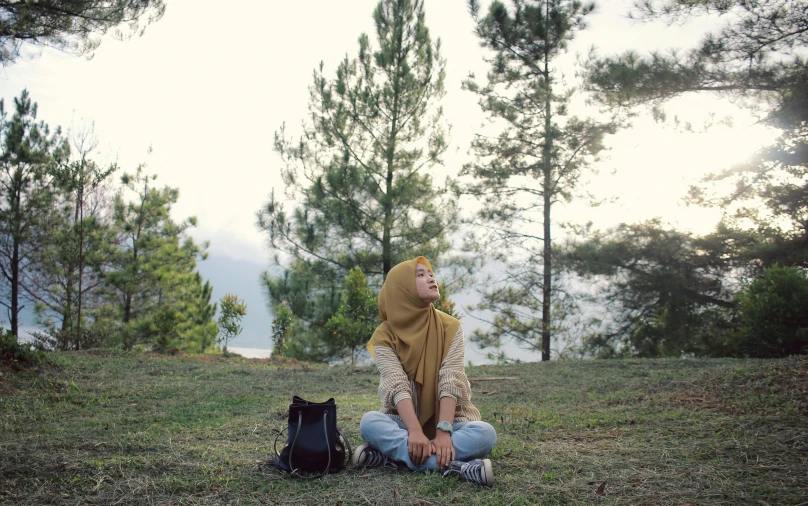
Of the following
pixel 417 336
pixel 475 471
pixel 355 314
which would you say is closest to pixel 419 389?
pixel 417 336

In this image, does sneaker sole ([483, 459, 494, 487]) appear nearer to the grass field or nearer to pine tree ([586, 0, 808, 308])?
the grass field

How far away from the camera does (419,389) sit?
10.6 ft

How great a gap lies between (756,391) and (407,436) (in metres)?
3.56

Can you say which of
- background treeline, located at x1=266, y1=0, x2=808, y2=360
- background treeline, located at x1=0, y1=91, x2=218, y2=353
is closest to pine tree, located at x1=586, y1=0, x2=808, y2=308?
background treeline, located at x1=266, y1=0, x2=808, y2=360

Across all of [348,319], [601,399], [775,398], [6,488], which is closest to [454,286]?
[348,319]

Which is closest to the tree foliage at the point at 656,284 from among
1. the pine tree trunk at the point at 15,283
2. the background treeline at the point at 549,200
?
the background treeline at the point at 549,200

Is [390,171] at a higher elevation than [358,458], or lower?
higher

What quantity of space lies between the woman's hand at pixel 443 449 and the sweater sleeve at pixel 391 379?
0.84 ft

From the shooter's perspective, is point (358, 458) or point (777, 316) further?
point (777, 316)

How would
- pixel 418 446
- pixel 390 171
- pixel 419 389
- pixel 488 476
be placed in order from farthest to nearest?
1. pixel 390 171
2. pixel 419 389
3. pixel 418 446
4. pixel 488 476

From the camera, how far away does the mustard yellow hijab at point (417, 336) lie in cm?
318

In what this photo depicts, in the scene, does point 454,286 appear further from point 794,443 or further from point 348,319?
point 794,443

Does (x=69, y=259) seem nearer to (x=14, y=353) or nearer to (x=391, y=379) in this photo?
(x=14, y=353)

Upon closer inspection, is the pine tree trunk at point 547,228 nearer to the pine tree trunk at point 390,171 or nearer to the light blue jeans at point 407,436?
the pine tree trunk at point 390,171
